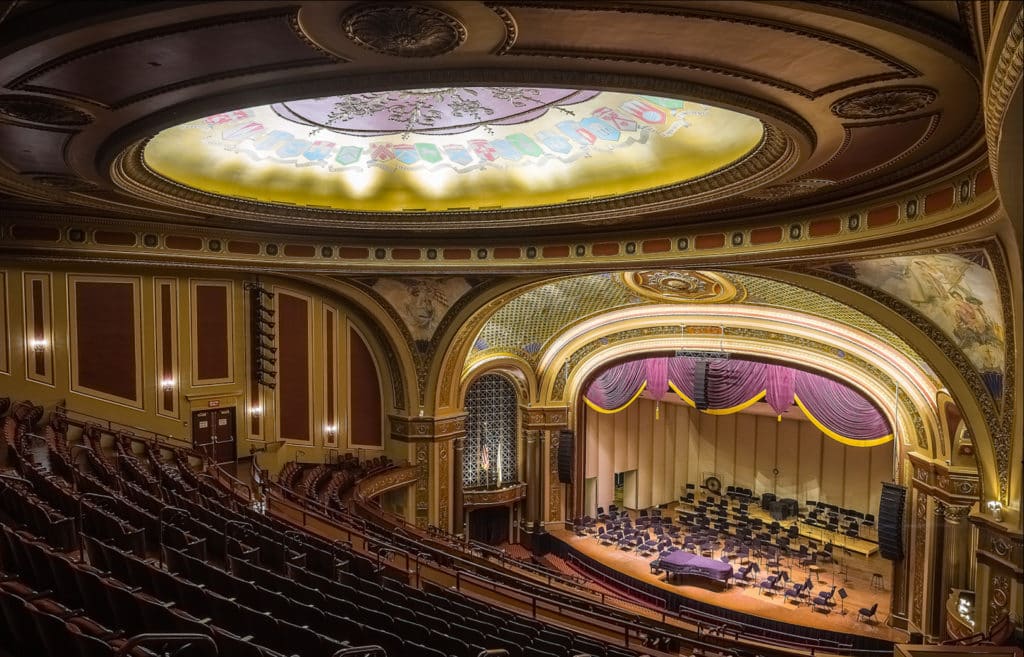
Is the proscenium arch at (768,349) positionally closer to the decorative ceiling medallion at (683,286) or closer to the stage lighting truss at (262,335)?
the decorative ceiling medallion at (683,286)

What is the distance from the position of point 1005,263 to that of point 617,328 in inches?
383

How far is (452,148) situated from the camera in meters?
8.35

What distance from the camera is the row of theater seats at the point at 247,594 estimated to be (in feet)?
12.3

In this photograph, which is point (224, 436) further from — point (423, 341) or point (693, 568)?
point (693, 568)

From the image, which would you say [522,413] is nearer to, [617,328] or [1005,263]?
[617,328]

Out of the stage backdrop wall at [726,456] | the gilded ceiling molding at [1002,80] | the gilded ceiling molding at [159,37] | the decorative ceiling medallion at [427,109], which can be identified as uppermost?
the decorative ceiling medallion at [427,109]

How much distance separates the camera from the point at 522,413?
52.4 feet

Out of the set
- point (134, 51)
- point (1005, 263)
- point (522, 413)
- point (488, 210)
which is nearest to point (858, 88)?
point (1005, 263)

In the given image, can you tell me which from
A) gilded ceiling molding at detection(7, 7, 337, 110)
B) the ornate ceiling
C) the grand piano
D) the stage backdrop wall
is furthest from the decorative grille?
gilded ceiling molding at detection(7, 7, 337, 110)

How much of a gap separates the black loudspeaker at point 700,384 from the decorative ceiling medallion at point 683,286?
2.13 metres

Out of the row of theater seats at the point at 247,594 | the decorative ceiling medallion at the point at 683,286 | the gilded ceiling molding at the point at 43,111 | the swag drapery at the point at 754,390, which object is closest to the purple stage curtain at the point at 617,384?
the swag drapery at the point at 754,390

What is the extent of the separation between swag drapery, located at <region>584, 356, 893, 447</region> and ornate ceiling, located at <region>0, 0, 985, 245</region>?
21.4ft

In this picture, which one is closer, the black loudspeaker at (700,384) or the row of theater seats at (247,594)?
the row of theater seats at (247,594)

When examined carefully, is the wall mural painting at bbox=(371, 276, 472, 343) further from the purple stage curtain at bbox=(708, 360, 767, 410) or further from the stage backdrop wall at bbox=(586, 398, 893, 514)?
the stage backdrop wall at bbox=(586, 398, 893, 514)
